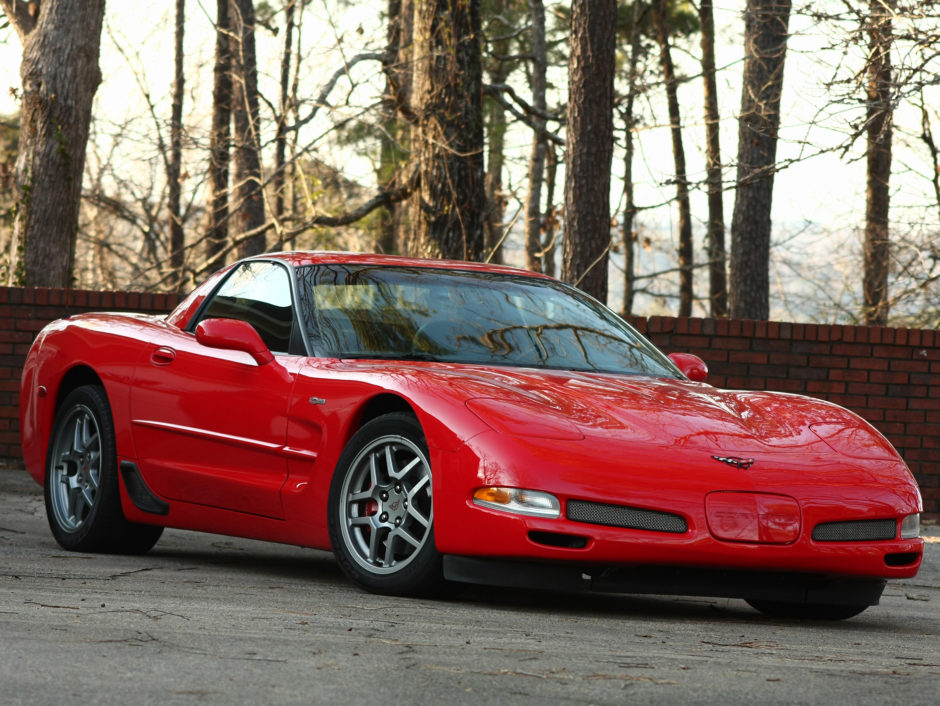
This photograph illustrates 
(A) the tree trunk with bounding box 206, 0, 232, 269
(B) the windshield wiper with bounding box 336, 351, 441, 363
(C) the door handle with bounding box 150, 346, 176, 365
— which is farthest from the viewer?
(A) the tree trunk with bounding box 206, 0, 232, 269

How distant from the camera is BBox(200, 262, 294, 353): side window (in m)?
6.09

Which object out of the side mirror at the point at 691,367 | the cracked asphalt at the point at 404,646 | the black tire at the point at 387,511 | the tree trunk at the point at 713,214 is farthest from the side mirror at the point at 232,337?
the tree trunk at the point at 713,214

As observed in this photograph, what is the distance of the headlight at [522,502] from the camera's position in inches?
186

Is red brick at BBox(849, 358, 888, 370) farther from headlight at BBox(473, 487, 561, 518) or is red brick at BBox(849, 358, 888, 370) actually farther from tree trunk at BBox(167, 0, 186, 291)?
tree trunk at BBox(167, 0, 186, 291)

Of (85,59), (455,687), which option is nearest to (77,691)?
(455,687)

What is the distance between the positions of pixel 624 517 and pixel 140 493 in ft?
8.82

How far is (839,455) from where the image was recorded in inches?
206

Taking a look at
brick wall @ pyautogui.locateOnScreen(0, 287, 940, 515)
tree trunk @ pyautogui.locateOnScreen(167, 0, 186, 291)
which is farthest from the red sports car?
tree trunk @ pyautogui.locateOnScreen(167, 0, 186, 291)

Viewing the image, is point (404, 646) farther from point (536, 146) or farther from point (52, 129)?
point (536, 146)

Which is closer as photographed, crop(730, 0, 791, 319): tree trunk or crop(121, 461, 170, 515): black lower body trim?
crop(121, 461, 170, 515): black lower body trim

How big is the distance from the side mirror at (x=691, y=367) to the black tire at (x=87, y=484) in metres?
2.61

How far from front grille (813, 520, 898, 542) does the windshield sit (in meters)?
1.38

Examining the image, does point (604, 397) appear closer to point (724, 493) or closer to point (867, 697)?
point (724, 493)

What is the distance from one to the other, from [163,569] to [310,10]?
12.0m
